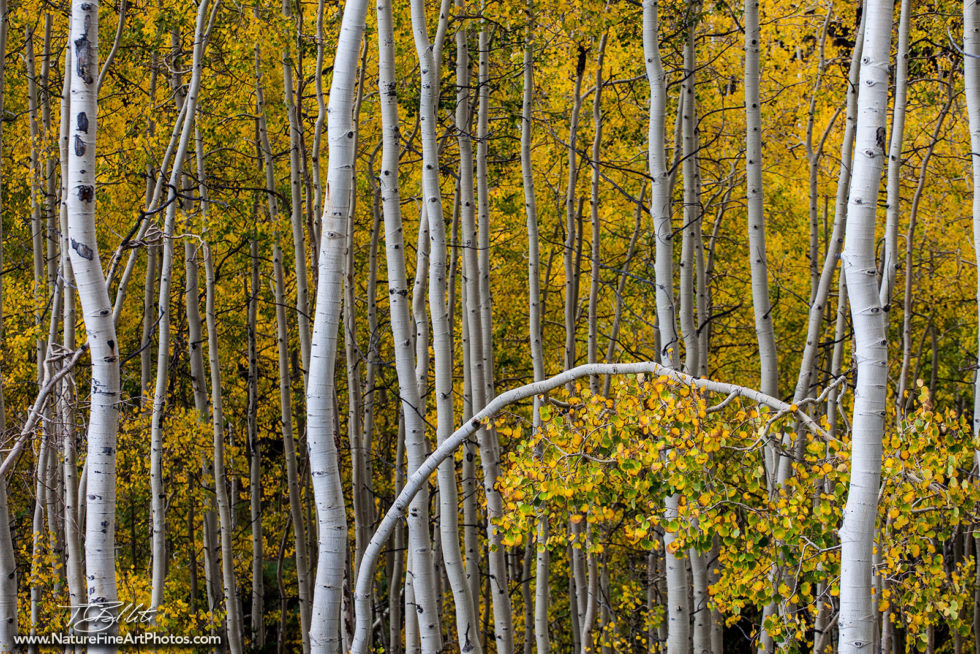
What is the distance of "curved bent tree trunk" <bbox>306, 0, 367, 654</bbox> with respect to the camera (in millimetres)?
3928

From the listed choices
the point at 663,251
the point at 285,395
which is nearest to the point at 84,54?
the point at 663,251

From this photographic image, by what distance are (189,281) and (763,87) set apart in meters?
A: 7.50

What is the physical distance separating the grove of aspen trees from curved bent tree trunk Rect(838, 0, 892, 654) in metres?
0.01

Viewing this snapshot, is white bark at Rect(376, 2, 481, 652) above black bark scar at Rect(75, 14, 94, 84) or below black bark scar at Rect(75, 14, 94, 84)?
below

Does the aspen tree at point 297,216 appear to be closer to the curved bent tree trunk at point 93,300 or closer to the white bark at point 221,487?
the white bark at point 221,487

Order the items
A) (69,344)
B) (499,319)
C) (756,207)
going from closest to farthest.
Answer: (756,207), (69,344), (499,319)

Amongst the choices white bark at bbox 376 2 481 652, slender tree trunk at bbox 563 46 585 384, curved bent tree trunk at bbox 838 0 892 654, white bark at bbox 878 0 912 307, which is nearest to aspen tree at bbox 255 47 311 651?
slender tree trunk at bbox 563 46 585 384

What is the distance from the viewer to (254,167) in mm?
11789

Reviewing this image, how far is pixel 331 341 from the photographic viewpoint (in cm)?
398

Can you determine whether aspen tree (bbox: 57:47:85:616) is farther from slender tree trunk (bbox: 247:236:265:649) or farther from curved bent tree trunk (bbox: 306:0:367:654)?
curved bent tree trunk (bbox: 306:0:367:654)

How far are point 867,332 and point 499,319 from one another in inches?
409

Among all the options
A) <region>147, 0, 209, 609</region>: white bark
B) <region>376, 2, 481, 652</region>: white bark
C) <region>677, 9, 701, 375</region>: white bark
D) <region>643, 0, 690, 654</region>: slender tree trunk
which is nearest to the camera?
<region>376, 2, 481, 652</region>: white bark

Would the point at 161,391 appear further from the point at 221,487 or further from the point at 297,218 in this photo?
the point at 297,218

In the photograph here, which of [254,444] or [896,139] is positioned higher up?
[896,139]
